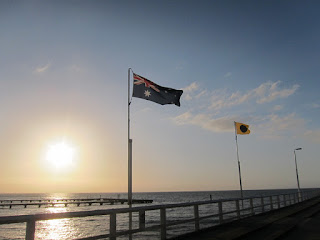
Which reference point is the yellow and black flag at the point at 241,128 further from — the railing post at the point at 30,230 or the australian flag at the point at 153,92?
the railing post at the point at 30,230

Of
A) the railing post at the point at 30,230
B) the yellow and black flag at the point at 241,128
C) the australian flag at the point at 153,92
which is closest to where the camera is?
the railing post at the point at 30,230

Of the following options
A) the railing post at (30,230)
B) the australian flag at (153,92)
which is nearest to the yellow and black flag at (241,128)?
the australian flag at (153,92)

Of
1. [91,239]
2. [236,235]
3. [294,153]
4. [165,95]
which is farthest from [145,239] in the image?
[294,153]

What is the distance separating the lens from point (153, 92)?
1451cm

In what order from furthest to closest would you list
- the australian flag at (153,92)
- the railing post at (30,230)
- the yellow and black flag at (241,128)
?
the yellow and black flag at (241,128) → the australian flag at (153,92) → the railing post at (30,230)

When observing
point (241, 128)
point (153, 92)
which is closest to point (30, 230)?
point (153, 92)

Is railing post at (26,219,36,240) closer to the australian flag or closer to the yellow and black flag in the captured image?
the australian flag

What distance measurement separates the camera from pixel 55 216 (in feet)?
16.2

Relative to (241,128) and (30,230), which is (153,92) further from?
(241,128)

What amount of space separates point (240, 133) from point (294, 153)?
1799 centimetres

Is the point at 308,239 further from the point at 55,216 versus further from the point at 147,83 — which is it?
the point at 147,83

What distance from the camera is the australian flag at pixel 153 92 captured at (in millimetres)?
14156

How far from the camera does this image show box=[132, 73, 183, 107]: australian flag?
1416cm

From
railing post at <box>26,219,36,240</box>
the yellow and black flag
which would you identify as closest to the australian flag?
railing post at <box>26,219,36,240</box>
